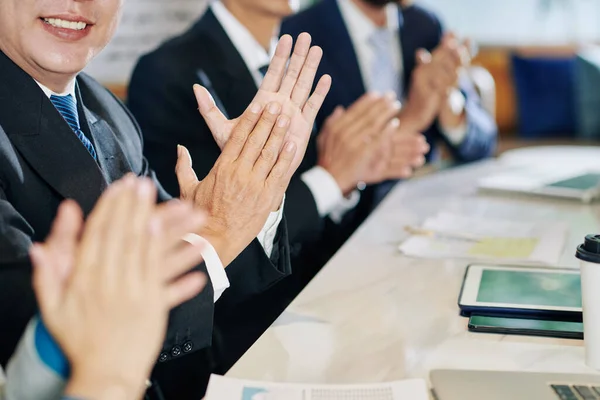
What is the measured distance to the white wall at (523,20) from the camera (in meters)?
4.59

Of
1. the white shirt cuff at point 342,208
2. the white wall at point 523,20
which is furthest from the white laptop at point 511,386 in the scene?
the white wall at point 523,20

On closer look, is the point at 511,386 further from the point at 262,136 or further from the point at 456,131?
the point at 456,131

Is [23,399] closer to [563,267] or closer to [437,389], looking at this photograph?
[437,389]

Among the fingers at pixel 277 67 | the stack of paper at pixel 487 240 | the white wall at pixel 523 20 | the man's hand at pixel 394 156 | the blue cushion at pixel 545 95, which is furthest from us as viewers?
the white wall at pixel 523 20

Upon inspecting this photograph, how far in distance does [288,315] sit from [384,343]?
184 millimetres

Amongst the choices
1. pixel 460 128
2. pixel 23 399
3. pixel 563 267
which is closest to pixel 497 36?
pixel 460 128

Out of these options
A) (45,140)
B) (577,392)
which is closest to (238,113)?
(45,140)

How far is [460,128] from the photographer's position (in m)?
2.69

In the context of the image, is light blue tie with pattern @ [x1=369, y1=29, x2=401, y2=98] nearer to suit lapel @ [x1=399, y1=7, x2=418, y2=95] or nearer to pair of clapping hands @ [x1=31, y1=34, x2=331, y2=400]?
suit lapel @ [x1=399, y1=7, x2=418, y2=95]

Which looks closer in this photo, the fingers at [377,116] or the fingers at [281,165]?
the fingers at [281,165]

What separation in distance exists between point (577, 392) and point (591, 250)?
177 mm

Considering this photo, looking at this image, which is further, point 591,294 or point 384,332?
point 384,332

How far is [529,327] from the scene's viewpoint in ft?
3.87

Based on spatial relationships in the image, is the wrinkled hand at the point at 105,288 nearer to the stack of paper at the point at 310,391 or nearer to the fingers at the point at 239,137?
the stack of paper at the point at 310,391
